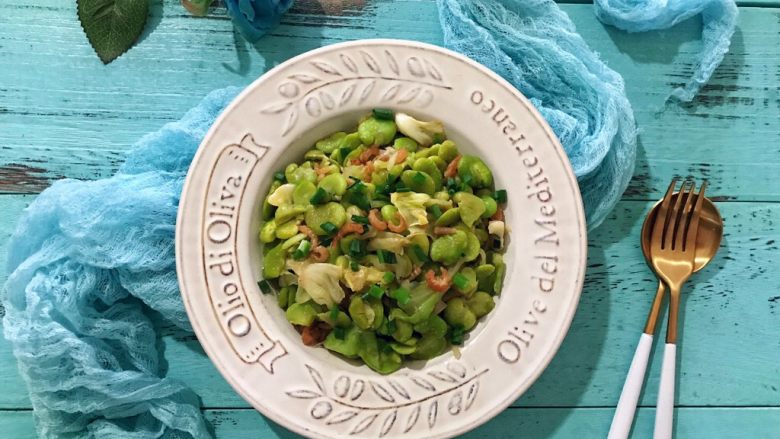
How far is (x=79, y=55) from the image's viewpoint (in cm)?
157

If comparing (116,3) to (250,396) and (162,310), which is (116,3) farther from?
(250,396)

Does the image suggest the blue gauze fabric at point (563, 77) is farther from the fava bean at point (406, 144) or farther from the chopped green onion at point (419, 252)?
the chopped green onion at point (419, 252)

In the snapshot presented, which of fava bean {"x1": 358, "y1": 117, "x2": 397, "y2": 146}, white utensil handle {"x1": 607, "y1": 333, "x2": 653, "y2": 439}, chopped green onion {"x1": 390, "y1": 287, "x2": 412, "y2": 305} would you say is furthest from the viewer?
white utensil handle {"x1": 607, "y1": 333, "x2": 653, "y2": 439}

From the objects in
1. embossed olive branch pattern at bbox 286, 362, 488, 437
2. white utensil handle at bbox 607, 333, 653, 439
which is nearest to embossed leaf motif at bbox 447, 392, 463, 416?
embossed olive branch pattern at bbox 286, 362, 488, 437

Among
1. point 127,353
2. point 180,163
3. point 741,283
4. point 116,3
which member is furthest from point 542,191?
point 116,3

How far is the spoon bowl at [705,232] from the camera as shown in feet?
5.08

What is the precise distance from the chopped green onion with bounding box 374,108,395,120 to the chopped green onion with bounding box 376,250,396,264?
0.30 meters

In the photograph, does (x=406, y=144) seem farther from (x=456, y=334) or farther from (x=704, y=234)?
(x=704, y=234)

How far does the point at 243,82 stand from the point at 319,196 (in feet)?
1.56

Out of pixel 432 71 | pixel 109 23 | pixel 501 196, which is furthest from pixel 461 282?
pixel 109 23

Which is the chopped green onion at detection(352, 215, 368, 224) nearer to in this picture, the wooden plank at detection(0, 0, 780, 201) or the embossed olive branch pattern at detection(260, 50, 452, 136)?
the embossed olive branch pattern at detection(260, 50, 452, 136)

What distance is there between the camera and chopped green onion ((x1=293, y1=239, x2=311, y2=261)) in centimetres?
129

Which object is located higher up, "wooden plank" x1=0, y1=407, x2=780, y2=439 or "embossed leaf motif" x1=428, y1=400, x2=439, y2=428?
"embossed leaf motif" x1=428, y1=400, x2=439, y2=428

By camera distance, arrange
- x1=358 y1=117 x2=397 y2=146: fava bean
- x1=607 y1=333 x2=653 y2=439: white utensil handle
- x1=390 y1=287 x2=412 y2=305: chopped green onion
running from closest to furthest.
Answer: x1=390 y1=287 x2=412 y2=305: chopped green onion < x1=358 y1=117 x2=397 y2=146: fava bean < x1=607 y1=333 x2=653 y2=439: white utensil handle
